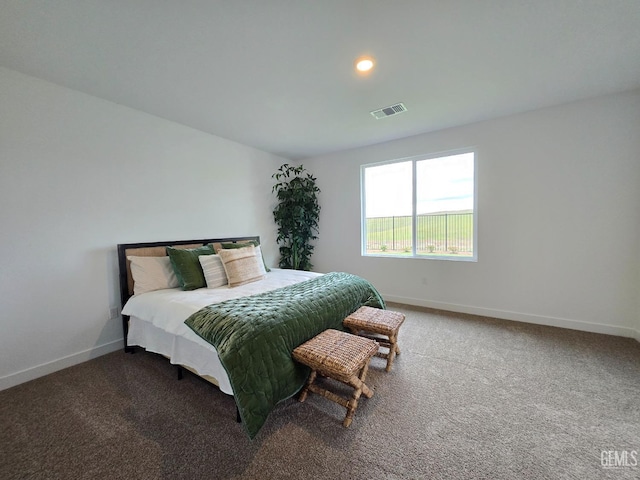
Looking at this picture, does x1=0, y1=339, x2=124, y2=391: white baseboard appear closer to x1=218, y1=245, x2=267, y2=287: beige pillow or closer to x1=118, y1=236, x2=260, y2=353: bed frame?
x1=118, y1=236, x2=260, y2=353: bed frame

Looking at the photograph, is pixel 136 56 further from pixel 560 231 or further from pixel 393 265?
Answer: pixel 560 231

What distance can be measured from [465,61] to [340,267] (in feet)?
10.7

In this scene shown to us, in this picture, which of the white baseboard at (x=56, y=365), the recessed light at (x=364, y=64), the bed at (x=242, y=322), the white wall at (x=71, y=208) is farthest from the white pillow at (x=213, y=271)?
the recessed light at (x=364, y=64)

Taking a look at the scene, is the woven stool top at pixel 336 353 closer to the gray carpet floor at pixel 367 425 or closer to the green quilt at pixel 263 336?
the green quilt at pixel 263 336

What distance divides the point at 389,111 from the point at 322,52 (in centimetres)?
123

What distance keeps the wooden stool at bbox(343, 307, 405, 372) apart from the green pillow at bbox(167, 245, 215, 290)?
1553 millimetres

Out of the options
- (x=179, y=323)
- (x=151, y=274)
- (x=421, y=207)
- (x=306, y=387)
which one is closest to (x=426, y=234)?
(x=421, y=207)

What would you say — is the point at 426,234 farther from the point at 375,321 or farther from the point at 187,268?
the point at 187,268

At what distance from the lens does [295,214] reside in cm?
421

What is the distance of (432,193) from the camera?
362 cm

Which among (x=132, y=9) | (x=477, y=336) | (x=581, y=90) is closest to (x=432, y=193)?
(x=581, y=90)

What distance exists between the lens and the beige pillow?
8.58 feet

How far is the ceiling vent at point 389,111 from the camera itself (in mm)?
2691

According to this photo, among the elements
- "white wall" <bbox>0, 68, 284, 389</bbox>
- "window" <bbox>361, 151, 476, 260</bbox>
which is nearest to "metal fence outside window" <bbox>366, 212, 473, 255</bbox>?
"window" <bbox>361, 151, 476, 260</bbox>
